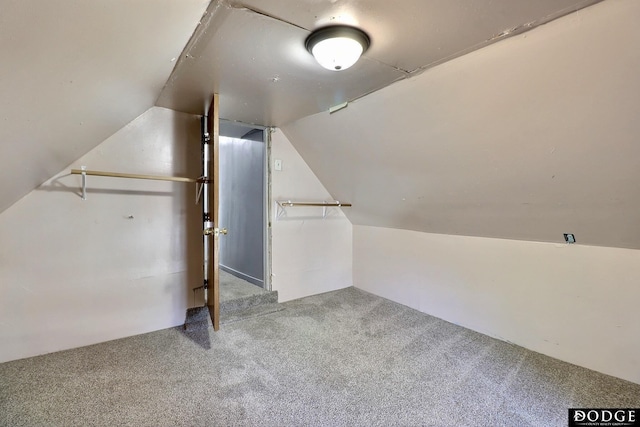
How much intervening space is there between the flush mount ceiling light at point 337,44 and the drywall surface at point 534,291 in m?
1.96

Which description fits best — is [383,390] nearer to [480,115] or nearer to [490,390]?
[490,390]

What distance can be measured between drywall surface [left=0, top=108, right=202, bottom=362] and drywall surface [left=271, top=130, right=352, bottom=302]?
0.83m

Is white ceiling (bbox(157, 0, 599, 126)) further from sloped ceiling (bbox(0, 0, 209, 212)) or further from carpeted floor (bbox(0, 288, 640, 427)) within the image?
carpeted floor (bbox(0, 288, 640, 427))

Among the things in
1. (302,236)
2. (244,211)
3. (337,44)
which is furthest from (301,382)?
(244,211)

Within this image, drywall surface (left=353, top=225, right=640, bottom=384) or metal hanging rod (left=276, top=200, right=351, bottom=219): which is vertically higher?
metal hanging rod (left=276, top=200, right=351, bottom=219)

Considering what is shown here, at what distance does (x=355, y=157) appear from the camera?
277 centimetres

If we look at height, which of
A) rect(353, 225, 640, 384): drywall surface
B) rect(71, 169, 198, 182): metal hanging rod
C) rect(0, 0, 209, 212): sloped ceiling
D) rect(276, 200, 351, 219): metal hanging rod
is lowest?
rect(353, 225, 640, 384): drywall surface

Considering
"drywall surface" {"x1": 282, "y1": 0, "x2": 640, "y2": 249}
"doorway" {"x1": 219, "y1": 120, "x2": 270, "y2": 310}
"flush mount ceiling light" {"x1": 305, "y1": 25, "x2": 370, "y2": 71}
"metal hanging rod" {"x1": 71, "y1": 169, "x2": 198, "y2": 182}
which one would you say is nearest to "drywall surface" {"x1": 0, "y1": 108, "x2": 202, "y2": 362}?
"metal hanging rod" {"x1": 71, "y1": 169, "x2": 198, "y2": 182}

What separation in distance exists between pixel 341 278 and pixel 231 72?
2714mm

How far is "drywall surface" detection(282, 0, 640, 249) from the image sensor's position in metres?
1.29

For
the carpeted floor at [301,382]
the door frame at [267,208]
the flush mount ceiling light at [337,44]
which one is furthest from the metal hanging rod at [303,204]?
the flush mount ceiling light at [337,44]

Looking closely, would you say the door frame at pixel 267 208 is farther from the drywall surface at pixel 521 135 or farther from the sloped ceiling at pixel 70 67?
the sloped ceiling at pixel 70 67

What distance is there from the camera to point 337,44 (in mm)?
1408

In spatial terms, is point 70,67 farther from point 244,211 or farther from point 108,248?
point 244,211
